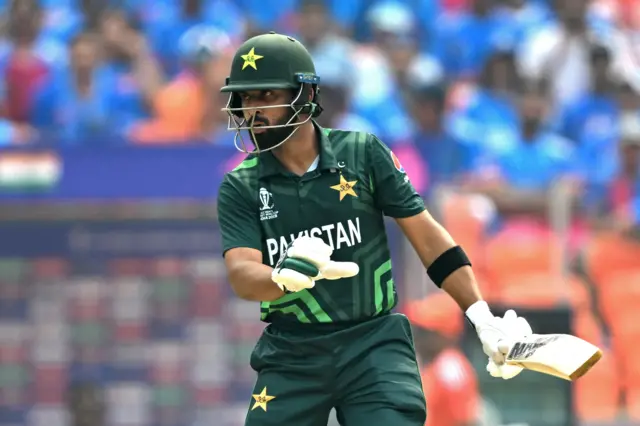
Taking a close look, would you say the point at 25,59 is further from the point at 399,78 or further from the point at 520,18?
the point at 520,18

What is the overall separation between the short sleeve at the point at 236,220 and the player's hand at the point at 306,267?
0.40 metres

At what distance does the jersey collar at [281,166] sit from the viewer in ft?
15.9

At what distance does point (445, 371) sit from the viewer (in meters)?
8.27

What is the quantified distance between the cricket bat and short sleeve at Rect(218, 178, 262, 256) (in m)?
0.99

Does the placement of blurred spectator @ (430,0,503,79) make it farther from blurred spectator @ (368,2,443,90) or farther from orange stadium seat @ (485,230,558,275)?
orange stadium seat @ (485,230,558,275)

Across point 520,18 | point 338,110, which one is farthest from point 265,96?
point 520,18

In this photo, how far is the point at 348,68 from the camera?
1125cm

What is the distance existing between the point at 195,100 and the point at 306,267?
22.4ft

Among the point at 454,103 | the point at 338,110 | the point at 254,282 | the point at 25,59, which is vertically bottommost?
the point at 254,282

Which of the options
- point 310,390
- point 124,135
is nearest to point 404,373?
point 310,390

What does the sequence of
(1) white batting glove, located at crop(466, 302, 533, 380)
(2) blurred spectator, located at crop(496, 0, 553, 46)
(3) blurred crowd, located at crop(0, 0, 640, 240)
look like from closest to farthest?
(1) white batting glove, located at crop(466, 302, 533, 380)
(3) blurred crowd, located at crop(0, 0, 640, 240)
(2) blurred spectator, located at crop(496, 0, 553, 46)

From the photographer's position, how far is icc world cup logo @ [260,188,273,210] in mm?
4820

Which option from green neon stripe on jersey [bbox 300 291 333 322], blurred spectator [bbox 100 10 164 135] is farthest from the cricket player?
blurred spectator [bbox 100 10 164 135]

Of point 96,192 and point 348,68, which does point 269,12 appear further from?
point 96,192
